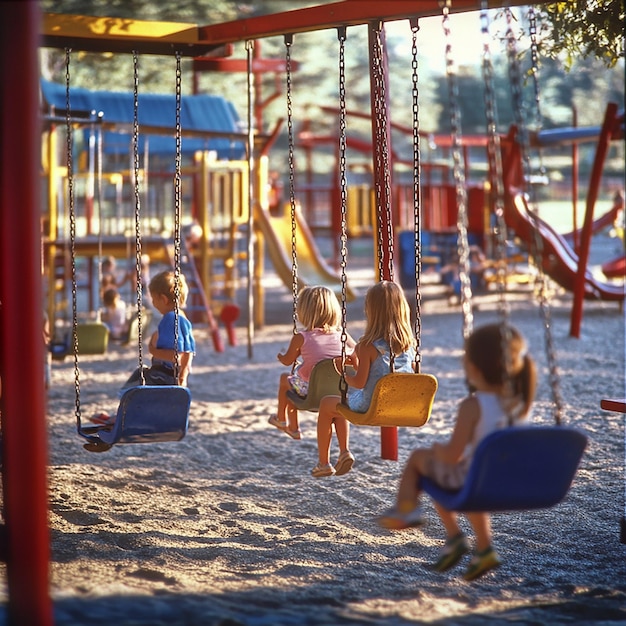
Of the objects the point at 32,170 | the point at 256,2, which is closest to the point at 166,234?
the point at 32,170

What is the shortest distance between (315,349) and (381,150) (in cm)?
124

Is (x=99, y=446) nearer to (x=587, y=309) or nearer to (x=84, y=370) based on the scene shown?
(x=84, y=370)

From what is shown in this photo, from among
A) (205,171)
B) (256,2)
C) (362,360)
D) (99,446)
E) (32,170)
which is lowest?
(99,446)

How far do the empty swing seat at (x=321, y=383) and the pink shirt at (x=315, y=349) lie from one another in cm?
22

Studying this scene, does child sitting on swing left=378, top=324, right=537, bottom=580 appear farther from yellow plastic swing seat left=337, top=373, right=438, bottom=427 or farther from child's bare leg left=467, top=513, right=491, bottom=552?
yellow plastic swing seat left=337, top=373, right=438, bottom=427

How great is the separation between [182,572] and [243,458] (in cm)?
240

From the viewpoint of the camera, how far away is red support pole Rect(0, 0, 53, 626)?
3.07 m

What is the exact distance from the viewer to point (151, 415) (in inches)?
191

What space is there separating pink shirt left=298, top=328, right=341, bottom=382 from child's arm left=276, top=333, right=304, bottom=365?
4cm

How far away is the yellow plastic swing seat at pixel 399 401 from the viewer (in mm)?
4605

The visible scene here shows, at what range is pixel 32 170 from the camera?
313 centimetres

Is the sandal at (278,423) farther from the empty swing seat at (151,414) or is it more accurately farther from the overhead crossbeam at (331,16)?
the overhead crossbeam at (331,16)

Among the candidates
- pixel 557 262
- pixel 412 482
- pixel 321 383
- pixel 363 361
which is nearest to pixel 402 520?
pixel 412 482

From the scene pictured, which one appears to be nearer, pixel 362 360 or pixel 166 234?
pixel 362 360
